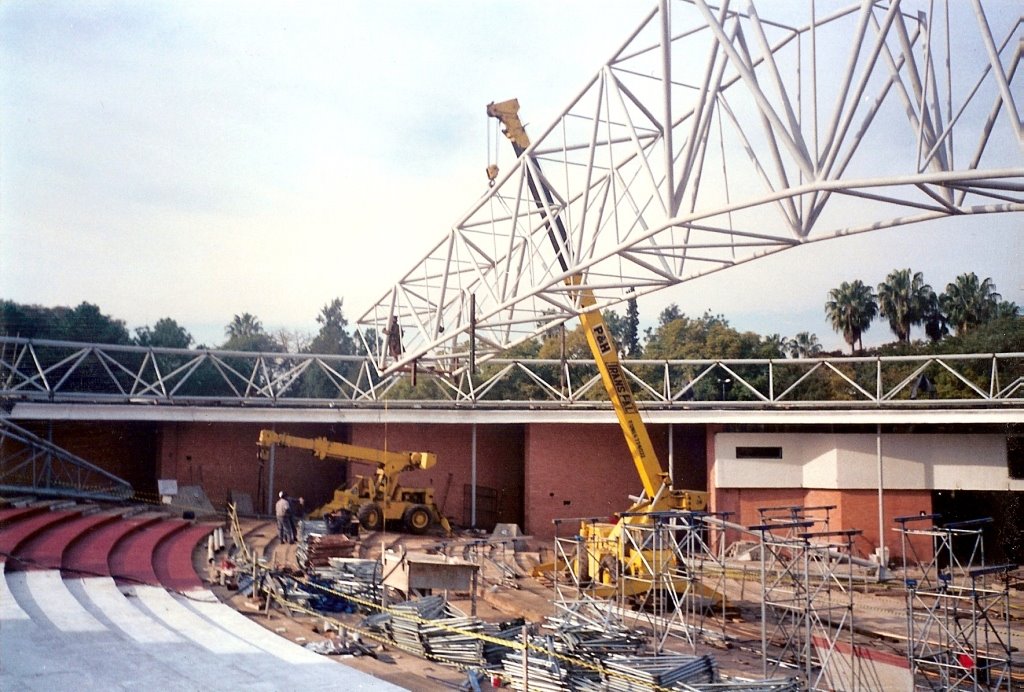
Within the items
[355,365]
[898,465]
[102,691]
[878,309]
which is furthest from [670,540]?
[878,309]

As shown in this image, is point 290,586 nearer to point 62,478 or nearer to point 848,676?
point 848,676

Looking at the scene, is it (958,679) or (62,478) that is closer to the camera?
(958,679)

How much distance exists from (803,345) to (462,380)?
20.3 m

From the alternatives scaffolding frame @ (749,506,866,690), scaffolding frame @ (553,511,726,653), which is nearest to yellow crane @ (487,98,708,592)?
scaffolding frame @ (553,511,726,653)

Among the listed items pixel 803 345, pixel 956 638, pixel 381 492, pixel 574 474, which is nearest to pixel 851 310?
pixel 803 345

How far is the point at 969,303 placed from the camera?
31.5 m

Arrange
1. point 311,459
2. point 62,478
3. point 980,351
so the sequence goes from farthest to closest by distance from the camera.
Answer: point 311,459 < point 980,351 < point 62,478

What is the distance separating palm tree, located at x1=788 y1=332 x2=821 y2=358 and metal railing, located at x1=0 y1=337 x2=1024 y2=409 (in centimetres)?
339

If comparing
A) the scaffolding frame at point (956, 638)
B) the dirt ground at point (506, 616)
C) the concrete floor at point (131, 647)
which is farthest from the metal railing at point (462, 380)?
the concrete floor at point (131, 647)

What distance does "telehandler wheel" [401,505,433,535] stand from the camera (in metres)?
25.5

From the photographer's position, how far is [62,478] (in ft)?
78.3

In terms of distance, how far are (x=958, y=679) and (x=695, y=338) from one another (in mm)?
30868

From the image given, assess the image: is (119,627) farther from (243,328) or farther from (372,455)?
(243,328)

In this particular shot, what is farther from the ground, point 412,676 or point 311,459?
point 311,459
